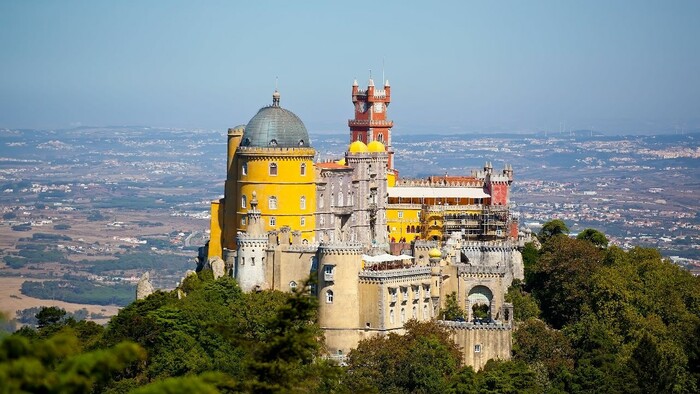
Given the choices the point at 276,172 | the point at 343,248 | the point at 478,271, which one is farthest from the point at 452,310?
the point at 276,172

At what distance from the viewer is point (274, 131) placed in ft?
287

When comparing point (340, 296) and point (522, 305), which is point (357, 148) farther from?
point (340, 296)

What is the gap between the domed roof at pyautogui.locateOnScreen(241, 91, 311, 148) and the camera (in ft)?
287

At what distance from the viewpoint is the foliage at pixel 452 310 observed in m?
83.6

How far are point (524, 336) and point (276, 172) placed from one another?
18.7 m

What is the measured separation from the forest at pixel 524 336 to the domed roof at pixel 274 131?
928 centimetres

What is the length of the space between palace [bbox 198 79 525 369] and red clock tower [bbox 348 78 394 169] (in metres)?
11.4

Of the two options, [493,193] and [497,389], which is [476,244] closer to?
[493,193]

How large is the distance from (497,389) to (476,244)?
65.8 feet

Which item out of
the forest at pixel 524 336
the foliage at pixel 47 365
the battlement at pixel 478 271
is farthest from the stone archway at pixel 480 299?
the foliage at pixel 47 365

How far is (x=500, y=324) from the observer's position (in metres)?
81.1

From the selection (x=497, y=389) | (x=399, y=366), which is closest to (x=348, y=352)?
(x=399, y=366)

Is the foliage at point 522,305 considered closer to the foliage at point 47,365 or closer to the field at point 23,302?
the foliage at point 47,365

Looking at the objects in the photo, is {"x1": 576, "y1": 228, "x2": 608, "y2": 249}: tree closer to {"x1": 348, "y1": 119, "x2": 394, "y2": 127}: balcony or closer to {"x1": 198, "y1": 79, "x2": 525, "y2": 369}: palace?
{"x1": 198, "y1": 79, "x2": 525, "y2": 369}: palace
